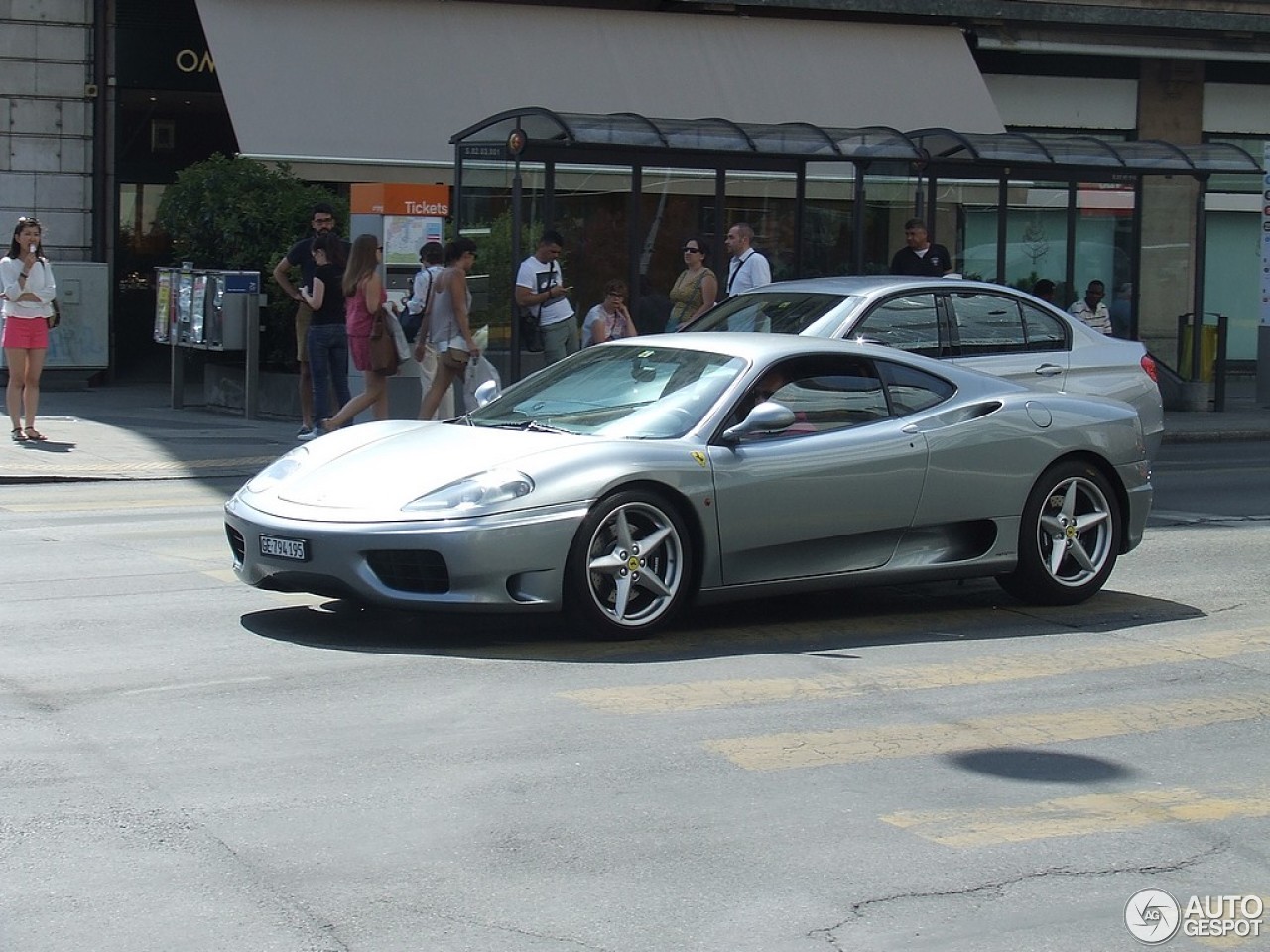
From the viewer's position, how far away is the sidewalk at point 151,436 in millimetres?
14695

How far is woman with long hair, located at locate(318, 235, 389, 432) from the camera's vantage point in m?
15.4

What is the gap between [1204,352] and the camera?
23.3 meters

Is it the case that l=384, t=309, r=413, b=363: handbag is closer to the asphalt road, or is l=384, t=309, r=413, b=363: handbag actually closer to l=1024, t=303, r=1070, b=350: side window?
l=1024, t=303, r=1070, b=350: side window

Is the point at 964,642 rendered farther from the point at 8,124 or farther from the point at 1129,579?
the point at 8,124

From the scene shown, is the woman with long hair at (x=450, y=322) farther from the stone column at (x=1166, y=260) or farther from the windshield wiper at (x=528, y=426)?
the stone column at (x=1166, y=260)

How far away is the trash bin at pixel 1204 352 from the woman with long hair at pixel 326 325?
441 inches

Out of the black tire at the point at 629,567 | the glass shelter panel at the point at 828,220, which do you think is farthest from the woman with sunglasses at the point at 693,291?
the black tire at the point at 629,567

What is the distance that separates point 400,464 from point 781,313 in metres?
5.15

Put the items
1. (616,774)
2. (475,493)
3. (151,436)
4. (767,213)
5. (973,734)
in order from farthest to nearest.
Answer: (767,213), (151,436), (475,493), (973,734), (616,774)

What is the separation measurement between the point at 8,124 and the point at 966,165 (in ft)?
36.6

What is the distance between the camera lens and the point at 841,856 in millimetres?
5324

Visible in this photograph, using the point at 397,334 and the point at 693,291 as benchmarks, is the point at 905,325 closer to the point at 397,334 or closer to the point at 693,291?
the point at 693,291

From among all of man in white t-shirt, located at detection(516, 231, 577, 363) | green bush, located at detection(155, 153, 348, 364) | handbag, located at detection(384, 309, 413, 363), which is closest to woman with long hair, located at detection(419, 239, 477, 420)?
handbag, located at detection(384, 309, 413, 363)

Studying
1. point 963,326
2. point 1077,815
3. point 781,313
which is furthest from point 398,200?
point 1077,815
